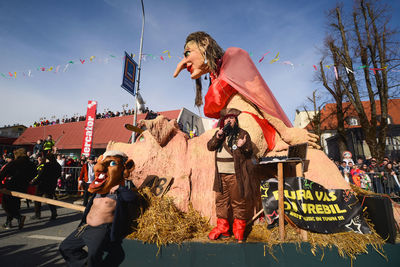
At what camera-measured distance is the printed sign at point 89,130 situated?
10.8m

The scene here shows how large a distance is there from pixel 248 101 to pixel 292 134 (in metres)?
0.79

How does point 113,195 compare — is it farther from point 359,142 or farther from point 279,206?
point 359,142

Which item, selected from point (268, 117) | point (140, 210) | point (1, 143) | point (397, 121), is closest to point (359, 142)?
point (397, 121)

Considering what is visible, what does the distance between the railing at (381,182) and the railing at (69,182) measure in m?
10.1

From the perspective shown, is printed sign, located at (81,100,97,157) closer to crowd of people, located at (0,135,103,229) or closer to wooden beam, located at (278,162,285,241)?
crowd of people, located at (0,135,103,229)

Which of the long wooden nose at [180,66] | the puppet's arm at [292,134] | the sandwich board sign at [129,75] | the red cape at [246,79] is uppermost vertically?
the sandwich board sign at [129,75]

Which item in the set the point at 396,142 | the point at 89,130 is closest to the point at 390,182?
the point at 89,130

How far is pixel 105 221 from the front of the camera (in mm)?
2307

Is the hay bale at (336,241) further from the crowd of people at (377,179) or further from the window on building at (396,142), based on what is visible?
the window on building at (396,142)

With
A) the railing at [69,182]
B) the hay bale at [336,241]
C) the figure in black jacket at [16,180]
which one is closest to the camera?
the hay bale at [336,241]

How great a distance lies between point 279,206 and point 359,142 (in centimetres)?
1923

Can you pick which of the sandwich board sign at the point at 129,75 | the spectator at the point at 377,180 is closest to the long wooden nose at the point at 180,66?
the sandwich board sign at the point at 129,75

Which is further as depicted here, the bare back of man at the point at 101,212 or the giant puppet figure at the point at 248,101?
the giant puppet figure at the point at 248,101

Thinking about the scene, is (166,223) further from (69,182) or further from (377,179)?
(69,182)
